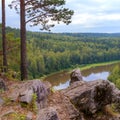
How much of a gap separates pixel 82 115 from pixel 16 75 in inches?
216

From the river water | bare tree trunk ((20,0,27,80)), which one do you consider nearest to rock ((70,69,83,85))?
bare tree trunk ((20,0,27,80))

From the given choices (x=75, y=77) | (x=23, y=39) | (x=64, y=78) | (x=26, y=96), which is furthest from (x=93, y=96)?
(x=64, y=78)

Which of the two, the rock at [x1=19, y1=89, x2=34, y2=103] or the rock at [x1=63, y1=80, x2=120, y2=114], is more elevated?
the rock at [x1=19, y1=89, x2=34, y2=103]

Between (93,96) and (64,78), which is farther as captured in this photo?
(64,78)

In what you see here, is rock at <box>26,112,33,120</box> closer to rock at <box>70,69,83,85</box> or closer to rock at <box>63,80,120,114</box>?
rock at <box>63,80,120,114</box>

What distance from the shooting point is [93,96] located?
13148 millimetres

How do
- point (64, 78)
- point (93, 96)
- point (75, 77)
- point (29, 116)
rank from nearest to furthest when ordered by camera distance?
1. point (29, 116)
2. point (93, 96)
3. point (75, 77)
4. point (64, 78)

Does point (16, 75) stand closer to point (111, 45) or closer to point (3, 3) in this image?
point (3, 3)

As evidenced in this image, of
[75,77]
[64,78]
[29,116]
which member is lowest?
[64,78]

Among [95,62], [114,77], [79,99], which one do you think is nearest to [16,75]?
[79,99]

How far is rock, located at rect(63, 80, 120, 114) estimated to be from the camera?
13.1 m

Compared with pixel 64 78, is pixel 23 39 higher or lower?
higher

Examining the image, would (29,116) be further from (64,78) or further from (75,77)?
(64,78)

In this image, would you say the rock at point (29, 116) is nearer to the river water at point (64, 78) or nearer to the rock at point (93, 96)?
the rock at point (93, 96)
